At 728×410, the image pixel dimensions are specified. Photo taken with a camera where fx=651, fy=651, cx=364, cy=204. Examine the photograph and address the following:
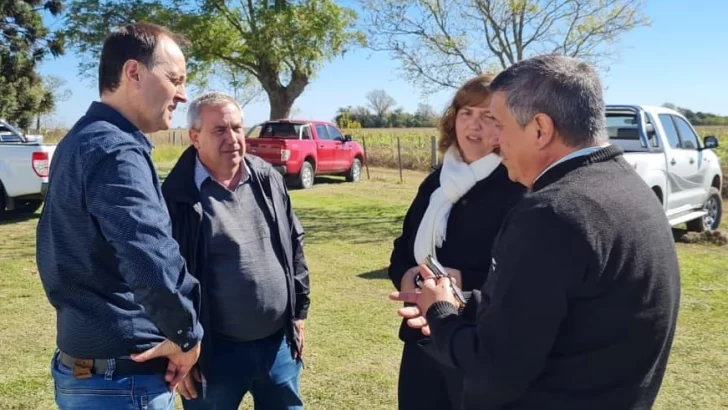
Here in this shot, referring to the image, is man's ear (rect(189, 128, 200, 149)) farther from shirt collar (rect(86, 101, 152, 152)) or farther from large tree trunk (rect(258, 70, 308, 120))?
large tree trunk (rect(258, 70, 308, 120))

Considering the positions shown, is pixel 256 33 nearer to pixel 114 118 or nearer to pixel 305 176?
pixel 305 176

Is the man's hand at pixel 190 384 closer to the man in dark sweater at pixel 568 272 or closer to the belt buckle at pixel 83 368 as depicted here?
the belt buckle at pixel 83 368

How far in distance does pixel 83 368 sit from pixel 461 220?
137 cm

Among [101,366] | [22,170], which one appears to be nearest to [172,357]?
[101,366]

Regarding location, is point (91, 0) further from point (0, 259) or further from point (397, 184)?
point (0, 259)

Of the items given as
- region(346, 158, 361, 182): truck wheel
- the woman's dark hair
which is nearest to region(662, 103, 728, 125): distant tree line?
region(346, 158, 361, 182): truck wheel

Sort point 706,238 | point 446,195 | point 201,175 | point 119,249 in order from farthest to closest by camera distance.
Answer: point 706,238
point 201,175
point 446,195
point 119,249

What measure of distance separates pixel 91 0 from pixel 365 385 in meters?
19.4

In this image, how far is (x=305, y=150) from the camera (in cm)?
1702

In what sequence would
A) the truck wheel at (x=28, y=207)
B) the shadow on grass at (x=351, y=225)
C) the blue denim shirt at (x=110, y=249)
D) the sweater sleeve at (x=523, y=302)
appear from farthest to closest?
the truck wheel at (x=28, y=207) → the shadow on grass at (x=351, y=225) → the blue denim shirt at (x=110, y=249) → the sweater sleeve at (x=523, y=302)

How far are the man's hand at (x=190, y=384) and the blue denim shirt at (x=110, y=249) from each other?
20.0 inches

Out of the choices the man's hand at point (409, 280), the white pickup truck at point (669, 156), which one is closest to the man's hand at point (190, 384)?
the man's hand at point (409, 280)

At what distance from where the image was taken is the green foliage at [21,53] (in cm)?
3147

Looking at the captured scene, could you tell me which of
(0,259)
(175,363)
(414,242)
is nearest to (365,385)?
(414,242)
